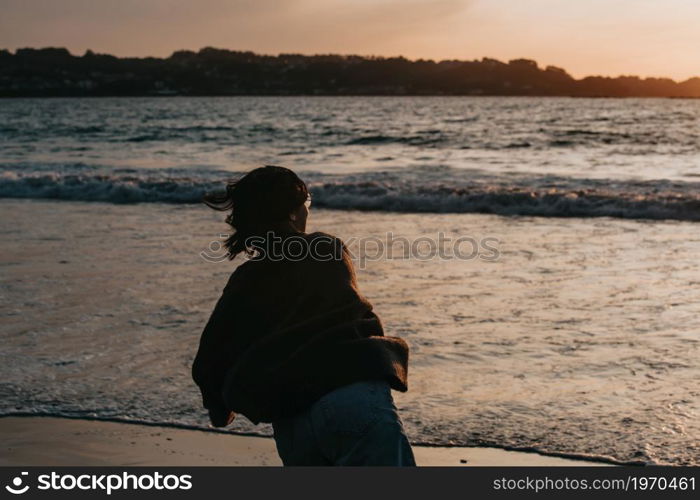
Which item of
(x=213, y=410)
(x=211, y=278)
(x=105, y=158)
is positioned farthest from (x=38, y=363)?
(x=105, y=158)

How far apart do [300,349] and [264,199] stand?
473mm

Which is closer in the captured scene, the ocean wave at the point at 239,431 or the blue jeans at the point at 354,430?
the blue jeans at the point at 354,430

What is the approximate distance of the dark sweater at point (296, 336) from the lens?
8.28 ft

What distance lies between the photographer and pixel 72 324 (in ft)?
22.4

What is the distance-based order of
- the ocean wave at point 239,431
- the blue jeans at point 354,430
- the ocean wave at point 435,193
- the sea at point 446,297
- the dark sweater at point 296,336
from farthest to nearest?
1. the ocean wave at point 435,193
2. the sea at point 446,297
3. the ocean wave at point 239,431
4. the dark sweater at point 296,336
5. the blue jeans at point 354,430

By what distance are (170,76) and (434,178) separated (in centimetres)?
9897

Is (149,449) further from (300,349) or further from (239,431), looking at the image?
(300,349)

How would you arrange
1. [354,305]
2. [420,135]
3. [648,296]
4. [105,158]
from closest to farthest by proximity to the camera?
[354,305], [648,296], [105,158], [420,135]

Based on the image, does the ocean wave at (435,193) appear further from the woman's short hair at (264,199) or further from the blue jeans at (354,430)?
the blue jeans at (354,430)

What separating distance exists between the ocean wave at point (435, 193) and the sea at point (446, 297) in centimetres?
6

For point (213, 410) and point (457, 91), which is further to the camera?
point (457, 91)

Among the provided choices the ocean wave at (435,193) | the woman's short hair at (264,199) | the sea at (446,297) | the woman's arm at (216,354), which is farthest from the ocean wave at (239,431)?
the ocean wave at (435,193)

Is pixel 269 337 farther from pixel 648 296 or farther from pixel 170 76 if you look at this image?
pixel 170 76

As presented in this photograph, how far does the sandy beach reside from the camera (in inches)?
169
